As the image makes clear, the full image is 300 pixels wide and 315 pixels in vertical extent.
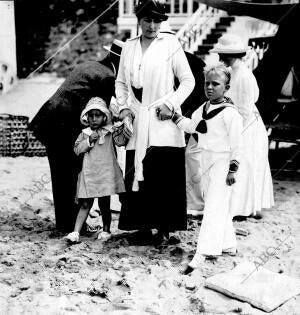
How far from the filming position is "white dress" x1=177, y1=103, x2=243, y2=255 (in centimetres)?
420

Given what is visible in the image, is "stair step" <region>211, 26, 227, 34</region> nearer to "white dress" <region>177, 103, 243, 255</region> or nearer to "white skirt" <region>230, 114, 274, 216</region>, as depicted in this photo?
"white skirt" <region>230, 114, 274, 216</region>

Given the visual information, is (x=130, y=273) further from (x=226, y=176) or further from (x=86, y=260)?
(x=226, y=176)

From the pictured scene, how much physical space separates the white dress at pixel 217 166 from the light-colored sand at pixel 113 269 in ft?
0.82

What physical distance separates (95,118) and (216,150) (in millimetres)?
1089

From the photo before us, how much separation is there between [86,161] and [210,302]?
5.54 feet

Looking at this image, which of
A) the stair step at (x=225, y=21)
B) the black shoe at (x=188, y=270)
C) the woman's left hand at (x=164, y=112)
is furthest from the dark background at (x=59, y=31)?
the black shoe at (x=188, y=270)

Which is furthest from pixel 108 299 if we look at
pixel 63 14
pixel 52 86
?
pixel 63 14

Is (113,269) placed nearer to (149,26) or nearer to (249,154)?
(149,26)

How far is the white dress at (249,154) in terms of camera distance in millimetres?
5492

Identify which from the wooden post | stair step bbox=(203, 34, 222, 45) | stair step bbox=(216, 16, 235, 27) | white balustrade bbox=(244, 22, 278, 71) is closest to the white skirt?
white balustrade bbox=(244, 22, 278, 71)

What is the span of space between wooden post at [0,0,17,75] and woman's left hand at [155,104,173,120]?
1052 cm

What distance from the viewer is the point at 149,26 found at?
4379mm

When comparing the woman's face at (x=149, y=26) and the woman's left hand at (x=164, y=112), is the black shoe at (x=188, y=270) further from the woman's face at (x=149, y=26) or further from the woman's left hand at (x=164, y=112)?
the woman's face at (x=149, y=26)

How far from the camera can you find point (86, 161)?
4750 mm
